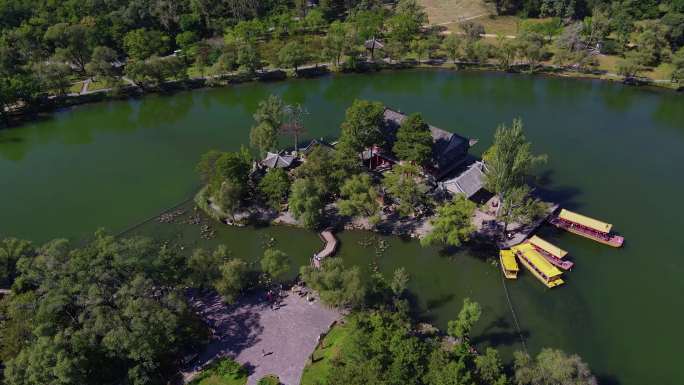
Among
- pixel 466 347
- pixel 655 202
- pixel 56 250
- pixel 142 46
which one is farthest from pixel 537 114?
pixel 142 46

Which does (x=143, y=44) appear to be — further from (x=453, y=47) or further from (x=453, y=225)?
(x=453, y=225)

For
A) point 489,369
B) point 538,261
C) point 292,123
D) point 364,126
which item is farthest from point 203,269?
point 538,261

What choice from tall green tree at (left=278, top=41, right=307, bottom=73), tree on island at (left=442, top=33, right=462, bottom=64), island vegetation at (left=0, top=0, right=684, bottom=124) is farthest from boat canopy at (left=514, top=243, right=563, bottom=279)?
tall green tree at (left=278, top=41, right=307, bottom=73)

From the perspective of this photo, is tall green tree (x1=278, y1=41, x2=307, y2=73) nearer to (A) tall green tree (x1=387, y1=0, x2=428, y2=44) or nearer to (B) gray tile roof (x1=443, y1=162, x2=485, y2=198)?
(A) tall green tree (x1=387, y1=0, x2=428, y2=44)

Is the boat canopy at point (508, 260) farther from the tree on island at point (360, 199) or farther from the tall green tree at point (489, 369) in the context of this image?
the tree on island at point (360, 199)

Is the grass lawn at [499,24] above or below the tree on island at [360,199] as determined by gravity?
above

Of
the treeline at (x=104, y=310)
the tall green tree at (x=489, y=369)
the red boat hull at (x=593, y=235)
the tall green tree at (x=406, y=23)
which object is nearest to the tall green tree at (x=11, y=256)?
the treeline at (x=104, y=310)
